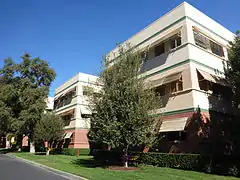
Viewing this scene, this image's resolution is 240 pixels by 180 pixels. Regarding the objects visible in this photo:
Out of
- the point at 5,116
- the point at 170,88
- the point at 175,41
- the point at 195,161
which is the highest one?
the point at 175,41

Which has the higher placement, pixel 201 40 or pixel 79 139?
pixel 201 40

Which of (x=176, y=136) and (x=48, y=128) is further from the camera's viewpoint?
(x=48, y=128)

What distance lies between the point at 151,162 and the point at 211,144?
15.1 ft

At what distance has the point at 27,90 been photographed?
35.9 meters

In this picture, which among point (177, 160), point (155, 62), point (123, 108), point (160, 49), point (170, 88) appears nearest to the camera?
point (123, 108)

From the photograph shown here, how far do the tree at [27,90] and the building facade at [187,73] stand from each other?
19.8 meters

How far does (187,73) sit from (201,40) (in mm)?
3692

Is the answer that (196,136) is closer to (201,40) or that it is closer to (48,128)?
(201,40)

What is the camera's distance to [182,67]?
19.2m

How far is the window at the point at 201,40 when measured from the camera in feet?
66.0

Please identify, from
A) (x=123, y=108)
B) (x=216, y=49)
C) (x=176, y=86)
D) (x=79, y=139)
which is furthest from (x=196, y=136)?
(x=79, y=139)

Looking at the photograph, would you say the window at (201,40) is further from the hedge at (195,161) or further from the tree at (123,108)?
the hedge at (195,161)

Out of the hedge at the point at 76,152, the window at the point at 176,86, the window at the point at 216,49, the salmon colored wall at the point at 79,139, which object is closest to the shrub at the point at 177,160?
the window at the point at 176,86

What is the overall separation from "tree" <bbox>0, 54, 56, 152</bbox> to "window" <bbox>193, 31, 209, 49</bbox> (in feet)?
79.9
